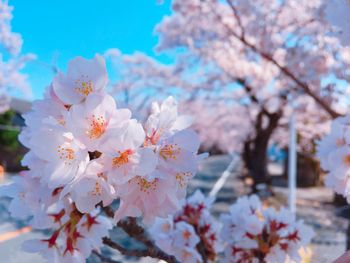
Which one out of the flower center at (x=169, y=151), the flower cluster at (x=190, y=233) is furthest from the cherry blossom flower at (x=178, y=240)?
the flower center at (x=169, y=151)

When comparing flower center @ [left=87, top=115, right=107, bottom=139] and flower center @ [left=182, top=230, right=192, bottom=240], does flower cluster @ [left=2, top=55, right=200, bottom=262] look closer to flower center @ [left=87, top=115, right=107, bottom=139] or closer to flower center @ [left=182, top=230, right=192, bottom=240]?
flower center @ [left=87, top=115, right=107, bottom=139]

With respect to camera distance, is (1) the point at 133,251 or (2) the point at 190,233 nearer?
(1) the point at 133,251

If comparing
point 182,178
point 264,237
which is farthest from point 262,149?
point 182,178

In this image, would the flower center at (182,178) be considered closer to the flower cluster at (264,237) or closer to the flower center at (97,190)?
the flower center at (97,190)

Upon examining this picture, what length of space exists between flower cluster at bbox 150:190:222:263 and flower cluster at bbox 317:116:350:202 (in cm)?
41

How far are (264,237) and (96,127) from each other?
790 millimetres

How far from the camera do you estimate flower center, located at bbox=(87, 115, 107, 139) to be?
0.56m

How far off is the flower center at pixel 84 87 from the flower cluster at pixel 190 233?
0.60 m

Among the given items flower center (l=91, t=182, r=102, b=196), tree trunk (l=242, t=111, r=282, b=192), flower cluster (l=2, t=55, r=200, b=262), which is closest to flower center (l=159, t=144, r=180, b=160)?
flower cluster (l=2, t=55, r=200, b=262)

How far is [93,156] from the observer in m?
0.59

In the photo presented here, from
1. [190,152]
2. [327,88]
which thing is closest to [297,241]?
[190,152]

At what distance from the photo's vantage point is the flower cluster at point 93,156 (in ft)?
1.81

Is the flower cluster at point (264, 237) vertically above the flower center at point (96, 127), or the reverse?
the flower center at point (96, 127)

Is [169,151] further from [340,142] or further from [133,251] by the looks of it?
[340,142]
